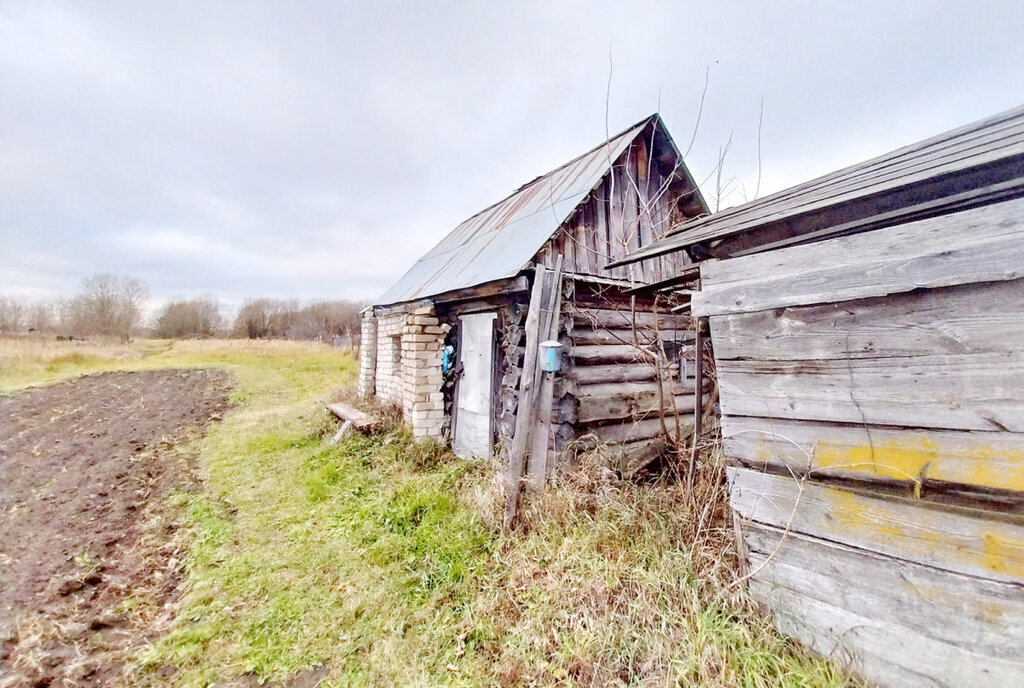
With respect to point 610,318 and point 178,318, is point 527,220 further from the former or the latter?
point 178,318

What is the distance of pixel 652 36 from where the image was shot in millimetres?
4715

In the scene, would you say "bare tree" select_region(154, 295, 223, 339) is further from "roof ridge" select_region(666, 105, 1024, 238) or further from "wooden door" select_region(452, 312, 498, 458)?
"roof ridge" select_region(666, 105, 1024, 238)

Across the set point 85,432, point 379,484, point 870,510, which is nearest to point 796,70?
point 870,510

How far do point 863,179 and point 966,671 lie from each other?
230cm

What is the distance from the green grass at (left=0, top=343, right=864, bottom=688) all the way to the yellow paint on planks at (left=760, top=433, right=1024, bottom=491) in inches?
39.4

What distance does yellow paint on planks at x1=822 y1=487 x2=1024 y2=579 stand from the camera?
1.59 meters

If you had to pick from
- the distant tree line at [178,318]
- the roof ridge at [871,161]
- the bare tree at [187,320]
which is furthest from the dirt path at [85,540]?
the bare tree at [187,320]

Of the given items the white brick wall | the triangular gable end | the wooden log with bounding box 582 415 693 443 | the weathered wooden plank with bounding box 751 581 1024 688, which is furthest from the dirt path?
the triangular gable end

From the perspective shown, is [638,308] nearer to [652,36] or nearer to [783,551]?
[652,36]

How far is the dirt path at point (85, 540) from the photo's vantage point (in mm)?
2934

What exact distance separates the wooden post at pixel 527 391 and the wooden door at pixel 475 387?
126 cm

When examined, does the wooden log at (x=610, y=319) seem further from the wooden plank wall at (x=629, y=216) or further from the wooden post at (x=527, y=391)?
the wooden post at (x=527, y=391)

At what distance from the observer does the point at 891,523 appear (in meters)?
1.87

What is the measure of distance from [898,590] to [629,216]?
508 centimetres
